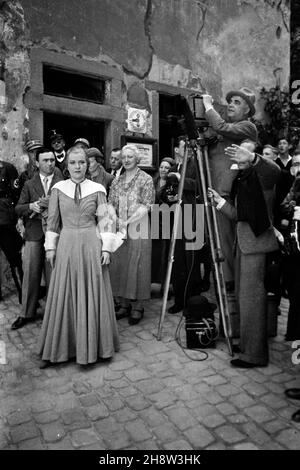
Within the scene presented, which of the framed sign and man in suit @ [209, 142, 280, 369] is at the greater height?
the framed sign

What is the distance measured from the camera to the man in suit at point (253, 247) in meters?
3.16

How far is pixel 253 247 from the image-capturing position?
3.23 m

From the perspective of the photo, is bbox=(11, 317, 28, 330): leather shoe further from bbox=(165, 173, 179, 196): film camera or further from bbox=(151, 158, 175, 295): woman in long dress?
bbox=(165, 173, 179, 196): film camera

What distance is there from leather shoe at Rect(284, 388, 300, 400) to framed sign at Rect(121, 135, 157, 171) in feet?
16.0

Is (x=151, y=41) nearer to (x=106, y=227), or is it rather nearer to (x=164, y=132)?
(x=164, y=132)

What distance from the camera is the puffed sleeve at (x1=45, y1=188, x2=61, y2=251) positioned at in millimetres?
3449

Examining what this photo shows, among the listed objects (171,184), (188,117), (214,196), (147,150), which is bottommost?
(214,196)

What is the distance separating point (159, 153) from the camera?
752cm

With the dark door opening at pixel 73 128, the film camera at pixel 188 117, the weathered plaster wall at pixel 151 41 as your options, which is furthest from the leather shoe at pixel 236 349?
the dark door opening at pixel 73 128

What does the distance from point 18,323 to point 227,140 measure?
293 cm

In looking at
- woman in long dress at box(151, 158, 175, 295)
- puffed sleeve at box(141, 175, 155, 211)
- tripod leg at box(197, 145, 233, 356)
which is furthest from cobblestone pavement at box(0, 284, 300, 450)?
woman in long dress at box(151, 158, 175, 295)

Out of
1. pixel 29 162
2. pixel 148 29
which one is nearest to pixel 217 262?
pixel 29 162

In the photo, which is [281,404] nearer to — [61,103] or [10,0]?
[61,103]

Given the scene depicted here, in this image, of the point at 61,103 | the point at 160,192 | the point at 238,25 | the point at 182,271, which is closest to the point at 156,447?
the point at 182,271
